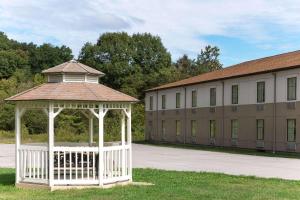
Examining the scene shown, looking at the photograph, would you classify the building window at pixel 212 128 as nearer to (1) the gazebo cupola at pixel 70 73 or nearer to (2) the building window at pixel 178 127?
(2) the building window at pixel 178 127

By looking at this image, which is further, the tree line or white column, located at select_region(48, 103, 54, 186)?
the tree line

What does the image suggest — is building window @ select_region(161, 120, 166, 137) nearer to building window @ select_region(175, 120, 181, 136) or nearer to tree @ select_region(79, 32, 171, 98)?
building window @ select_region(175, 120, 181, 136)

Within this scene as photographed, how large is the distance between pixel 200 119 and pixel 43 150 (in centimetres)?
3639

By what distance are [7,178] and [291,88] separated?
24.4 metres

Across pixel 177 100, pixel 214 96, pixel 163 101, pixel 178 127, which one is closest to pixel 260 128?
pixel 214 96

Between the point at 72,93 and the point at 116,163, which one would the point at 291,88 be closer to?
the point at 116,163

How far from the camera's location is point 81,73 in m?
16.4

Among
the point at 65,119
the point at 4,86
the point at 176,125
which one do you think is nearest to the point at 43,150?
the point at 176,125

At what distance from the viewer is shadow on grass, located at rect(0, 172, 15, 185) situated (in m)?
17.0

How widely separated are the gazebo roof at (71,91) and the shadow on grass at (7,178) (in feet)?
8.81

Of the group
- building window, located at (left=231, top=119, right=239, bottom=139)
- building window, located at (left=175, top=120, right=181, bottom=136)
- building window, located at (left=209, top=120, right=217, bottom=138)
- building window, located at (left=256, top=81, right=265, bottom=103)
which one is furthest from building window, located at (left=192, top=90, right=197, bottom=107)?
building window, located at (left=256, top=81, right=265, bottom=103)

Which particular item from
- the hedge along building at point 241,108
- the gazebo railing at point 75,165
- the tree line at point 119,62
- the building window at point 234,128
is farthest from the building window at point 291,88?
the tree line at point 119,62

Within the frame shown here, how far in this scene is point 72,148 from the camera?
15312 mm

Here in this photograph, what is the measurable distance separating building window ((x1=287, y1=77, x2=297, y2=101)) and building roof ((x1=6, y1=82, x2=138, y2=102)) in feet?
75.9
